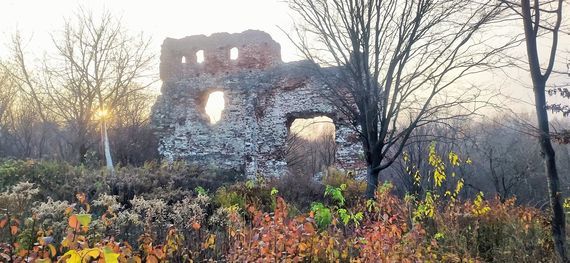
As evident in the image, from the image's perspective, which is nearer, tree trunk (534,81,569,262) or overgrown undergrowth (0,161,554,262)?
overgrown undergrowth (0,161,554,262)

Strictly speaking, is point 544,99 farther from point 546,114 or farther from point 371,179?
point 371,179

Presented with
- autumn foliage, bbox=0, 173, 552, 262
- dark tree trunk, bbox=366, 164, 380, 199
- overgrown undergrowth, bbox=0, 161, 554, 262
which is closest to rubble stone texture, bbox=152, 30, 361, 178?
overgrown undergrowth, bbox=0, 161, 554, 262

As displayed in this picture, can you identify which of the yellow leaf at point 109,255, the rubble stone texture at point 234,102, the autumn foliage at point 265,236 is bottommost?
the autumn foliage at point 265,236

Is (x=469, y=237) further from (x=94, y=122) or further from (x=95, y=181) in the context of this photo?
(x=94, y=122)

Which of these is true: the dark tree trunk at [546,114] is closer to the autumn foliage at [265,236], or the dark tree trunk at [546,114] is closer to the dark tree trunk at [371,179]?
the autumn foliage at [265,236]

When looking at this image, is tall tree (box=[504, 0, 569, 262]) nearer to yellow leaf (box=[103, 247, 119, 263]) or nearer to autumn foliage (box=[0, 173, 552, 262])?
autumn foliage (box=[0, 173, 552, 262])

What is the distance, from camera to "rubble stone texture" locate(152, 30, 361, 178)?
16375mm

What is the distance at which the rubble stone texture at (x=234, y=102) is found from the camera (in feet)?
53.7

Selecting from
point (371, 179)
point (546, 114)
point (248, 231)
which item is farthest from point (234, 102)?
point (546, 114)

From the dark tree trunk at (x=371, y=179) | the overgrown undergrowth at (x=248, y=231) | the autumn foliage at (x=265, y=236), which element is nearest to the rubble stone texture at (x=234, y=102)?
the overgrown undergrowth at (x=248, y=231)

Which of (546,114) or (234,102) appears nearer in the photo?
(546,114)

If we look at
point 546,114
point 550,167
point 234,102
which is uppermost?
point 234,102

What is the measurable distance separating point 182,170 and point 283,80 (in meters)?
5.41

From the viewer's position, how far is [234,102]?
17297 mm
